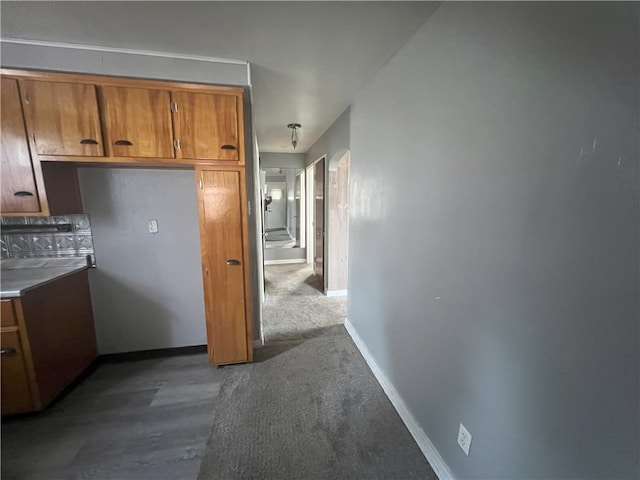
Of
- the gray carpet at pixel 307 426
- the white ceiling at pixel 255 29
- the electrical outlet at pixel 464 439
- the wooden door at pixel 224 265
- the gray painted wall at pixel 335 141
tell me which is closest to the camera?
the electrical outlet at pixel 464 439

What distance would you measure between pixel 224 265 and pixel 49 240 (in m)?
1.42

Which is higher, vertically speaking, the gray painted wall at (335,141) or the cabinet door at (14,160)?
the gray painted wall at (335,141)

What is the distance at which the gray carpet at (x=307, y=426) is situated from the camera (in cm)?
140

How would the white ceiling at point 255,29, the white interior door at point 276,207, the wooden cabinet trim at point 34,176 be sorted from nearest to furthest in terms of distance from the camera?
A: the white ceiling at point 255,29 < the wooden cabinet trim at point 34,176 < the white interior door at point 276,207

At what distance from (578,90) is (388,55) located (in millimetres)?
1317

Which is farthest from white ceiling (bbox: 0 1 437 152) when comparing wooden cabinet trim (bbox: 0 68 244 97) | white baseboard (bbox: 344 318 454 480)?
white baseboard (bbox: 344 318 454 480)

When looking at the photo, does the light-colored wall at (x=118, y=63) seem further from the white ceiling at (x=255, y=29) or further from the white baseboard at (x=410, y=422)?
the white baseboard at (x=410, y=422)

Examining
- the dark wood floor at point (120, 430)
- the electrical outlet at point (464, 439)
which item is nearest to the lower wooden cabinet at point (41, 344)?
the dark wood floor at point (120, 430)

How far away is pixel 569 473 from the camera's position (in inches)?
31.3

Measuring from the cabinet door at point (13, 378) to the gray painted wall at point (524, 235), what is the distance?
96.1 inches

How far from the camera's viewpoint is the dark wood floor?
1.40m

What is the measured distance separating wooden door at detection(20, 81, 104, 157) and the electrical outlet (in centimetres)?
272

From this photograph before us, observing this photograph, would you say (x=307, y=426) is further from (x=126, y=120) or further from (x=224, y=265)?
(x=126, y=120)

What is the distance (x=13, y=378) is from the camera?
1605 millimetres
